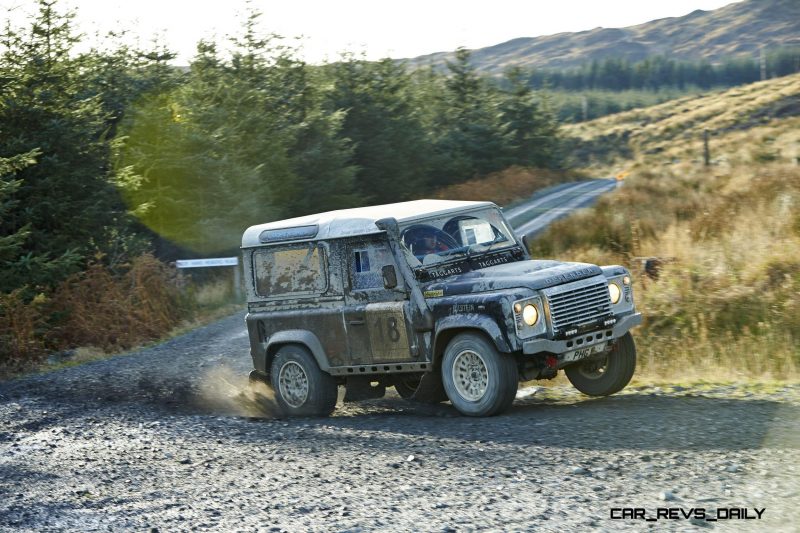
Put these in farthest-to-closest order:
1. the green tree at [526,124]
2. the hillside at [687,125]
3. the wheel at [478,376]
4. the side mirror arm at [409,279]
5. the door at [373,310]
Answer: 1. the hillside at [687,125]
2. the green tree at [526,124]
3. the door at [373,310]
4. the side mirror arm at [409,279]
5. the wheel at [478,376]

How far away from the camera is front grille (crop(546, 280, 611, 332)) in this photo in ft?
29.1

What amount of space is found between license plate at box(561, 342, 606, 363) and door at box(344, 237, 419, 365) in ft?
5.09

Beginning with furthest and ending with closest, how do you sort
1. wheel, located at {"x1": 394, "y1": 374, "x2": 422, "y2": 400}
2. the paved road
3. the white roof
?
the paved road → wheel, located at {"x1": 394, "y1": 374, "x2": 422, "y2": 400} → the white roof

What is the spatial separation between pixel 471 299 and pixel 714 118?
9316cm

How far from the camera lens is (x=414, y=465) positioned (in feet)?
25.2

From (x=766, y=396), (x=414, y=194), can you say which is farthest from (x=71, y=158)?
(x=414, y=194)

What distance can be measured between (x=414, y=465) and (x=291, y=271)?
12.0 ft

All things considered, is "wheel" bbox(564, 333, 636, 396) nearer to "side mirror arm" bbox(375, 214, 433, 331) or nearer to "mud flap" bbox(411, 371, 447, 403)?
"mud flap" bbox(411, 371, 447, 403)

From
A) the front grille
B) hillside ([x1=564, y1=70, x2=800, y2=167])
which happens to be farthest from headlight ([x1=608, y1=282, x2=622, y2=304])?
hillside ([x1=564, y1=70, x2=800, y2=167])

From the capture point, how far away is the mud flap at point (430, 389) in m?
10.0

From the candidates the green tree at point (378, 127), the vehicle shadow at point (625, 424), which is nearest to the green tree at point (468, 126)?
the green tree at point (378, 127)

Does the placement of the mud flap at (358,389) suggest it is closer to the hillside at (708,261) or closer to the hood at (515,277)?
the hood at (515,277)

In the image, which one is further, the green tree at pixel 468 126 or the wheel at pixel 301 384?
the green tree at pixel 468 126

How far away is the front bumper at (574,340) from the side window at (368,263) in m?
1.89
